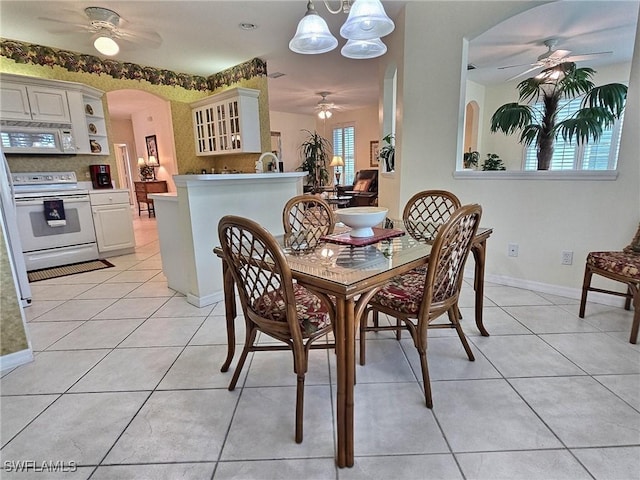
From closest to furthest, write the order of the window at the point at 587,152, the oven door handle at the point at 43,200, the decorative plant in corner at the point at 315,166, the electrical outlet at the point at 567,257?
the electrical outlet at the point at 567,257 < the oven door handle at the point at 43,200 < the window at the point at 587,152 < the decorative plant in corner at the point at 315,166

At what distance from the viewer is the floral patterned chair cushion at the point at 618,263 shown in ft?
6.51

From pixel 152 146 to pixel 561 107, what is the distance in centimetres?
764

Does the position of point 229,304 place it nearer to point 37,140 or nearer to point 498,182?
point 498,182

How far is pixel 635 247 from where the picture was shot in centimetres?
223

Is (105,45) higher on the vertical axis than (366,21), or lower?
A: higher

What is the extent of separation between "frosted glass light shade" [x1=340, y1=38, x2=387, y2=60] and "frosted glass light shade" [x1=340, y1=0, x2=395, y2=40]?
0.19 metres

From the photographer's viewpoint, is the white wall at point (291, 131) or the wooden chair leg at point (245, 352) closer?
the wooden chair leg at point (245, 352)

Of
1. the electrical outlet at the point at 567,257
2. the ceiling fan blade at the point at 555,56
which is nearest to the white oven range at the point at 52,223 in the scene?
the electrical outlet at the point at 567,257

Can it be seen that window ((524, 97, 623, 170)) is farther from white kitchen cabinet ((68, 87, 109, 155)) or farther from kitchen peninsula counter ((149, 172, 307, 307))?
white kitchen cabinet ((68, 87, 109, 155))

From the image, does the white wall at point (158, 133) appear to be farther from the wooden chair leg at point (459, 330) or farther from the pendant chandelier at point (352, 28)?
the wooden chair leg at point (459, 330)

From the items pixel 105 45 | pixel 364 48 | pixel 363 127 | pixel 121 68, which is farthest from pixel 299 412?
pixel 363 127

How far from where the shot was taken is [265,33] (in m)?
3.80

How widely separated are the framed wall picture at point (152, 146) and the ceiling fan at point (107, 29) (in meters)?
3.57

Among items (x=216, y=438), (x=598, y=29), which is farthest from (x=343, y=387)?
(x=598, y=29)
